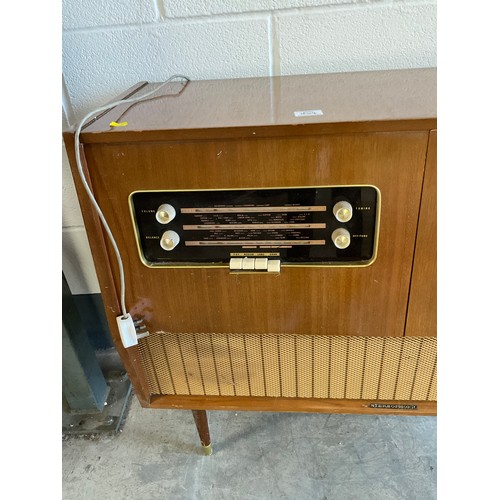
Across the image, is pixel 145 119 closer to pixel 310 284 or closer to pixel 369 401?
pixel 310 284

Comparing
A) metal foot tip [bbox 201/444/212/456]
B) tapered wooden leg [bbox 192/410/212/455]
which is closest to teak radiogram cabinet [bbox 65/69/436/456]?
tapered wooden leg [bbox 192/410/212/455]

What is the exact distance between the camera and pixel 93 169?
658 millimetres

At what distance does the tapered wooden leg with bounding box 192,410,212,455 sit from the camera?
1044mm

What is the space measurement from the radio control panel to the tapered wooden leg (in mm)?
483

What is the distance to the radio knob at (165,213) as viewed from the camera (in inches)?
26.7

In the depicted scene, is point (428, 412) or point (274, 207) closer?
point (274, 207)

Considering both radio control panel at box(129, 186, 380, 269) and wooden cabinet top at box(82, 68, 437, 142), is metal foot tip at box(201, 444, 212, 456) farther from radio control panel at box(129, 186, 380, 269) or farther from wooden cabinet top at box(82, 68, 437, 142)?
wooden cabinet top at box(82, 68, 437, 142)

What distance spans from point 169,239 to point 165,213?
45 millimetres

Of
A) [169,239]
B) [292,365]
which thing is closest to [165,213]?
[169,239]

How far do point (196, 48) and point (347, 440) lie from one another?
103 cm

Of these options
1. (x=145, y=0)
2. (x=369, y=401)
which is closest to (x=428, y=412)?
(x=369, y=401)

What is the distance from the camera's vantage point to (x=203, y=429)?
3.54 ft

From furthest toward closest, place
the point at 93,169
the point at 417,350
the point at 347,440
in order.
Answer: the point at 347,440, the point at 417,350, the point at 93,169

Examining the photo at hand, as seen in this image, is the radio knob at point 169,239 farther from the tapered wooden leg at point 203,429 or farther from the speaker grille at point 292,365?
the tapered wooden leg at point 203,429
